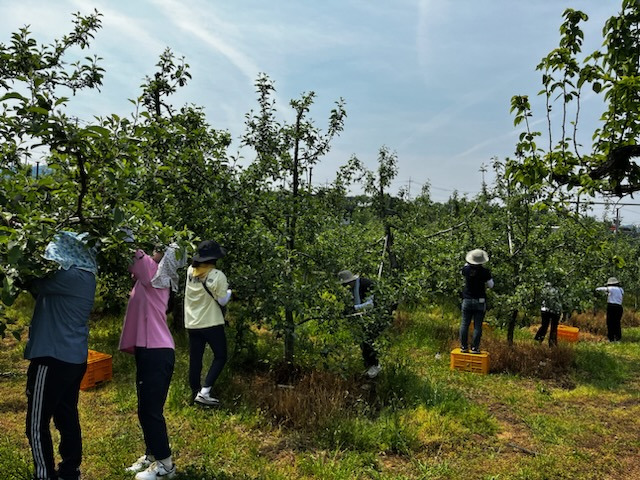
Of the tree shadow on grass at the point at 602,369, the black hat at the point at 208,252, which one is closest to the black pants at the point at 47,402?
the black hat at the point at 208,252

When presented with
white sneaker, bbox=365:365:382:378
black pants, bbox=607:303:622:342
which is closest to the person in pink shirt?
white sneaker, bbox=365:365:382:378

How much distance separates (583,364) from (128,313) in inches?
257

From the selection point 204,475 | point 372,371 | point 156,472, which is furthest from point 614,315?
point 156,472

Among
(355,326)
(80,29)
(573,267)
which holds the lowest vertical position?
(355,326)

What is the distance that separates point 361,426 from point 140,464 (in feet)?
5.71

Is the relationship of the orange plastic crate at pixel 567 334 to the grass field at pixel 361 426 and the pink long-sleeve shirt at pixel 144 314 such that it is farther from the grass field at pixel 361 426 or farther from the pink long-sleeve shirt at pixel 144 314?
the pink long-sleeve shirt at pixel 144 314

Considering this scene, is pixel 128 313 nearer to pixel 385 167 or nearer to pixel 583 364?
pixel 385 167

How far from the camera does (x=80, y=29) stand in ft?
16.1

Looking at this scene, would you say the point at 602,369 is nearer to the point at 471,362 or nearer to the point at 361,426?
the point at 471,362

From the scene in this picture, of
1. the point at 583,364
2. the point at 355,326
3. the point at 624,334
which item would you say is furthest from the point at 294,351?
the point at 624,334

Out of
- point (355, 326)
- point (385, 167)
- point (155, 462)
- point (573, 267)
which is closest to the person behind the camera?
point (155, 462)

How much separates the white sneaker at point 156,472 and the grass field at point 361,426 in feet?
0.36

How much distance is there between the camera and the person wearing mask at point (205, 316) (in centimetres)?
419

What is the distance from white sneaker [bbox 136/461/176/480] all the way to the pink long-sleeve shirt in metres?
0.75
